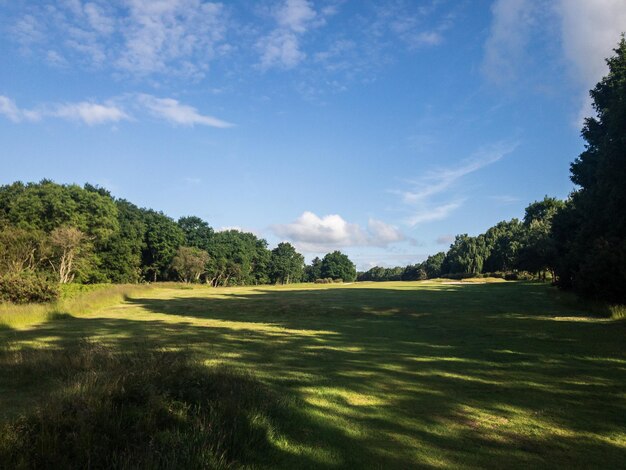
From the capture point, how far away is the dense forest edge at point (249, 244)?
19016 millimetres

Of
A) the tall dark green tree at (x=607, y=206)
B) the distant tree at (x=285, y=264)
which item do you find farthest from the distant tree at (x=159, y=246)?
the tall dark green tree at (x=607, y=206)

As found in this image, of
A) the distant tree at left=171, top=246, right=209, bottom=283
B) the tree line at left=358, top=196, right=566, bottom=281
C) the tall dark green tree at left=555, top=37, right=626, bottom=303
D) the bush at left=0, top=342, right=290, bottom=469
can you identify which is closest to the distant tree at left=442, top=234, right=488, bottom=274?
the tree line at left=358, top=196, right=566, bottom=281

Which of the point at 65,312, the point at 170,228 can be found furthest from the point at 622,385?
the point at 170,228

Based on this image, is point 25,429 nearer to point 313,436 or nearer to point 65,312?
point 313,436

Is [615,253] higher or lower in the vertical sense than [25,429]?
higher

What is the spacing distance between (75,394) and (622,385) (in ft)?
32.6

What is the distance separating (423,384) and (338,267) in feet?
519

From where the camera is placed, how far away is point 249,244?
5022 inches

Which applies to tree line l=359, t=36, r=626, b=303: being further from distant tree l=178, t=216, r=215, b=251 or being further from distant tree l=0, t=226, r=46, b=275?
distant tree l=178, t=216, r=215, b=251

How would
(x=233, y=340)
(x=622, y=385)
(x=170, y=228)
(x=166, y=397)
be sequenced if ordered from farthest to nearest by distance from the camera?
1. (x=170, y=228)
2. (x=233, y=340)
3. (x=622, y=385)
4. (x=166, y=397)

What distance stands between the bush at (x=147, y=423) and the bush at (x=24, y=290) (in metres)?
19.5

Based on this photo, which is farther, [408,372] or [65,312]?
[65,312]

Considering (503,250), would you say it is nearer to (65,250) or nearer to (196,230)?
(196,230)

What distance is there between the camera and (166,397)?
571 centimetres
